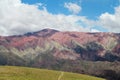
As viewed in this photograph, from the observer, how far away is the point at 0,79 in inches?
7608

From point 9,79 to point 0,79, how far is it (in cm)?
651

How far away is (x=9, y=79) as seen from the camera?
7756 inches
